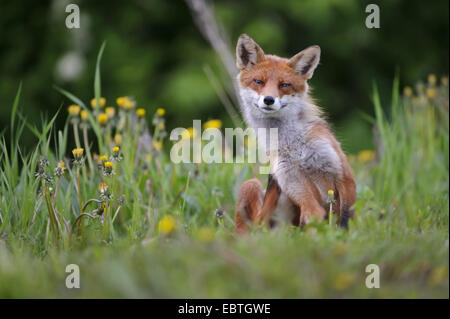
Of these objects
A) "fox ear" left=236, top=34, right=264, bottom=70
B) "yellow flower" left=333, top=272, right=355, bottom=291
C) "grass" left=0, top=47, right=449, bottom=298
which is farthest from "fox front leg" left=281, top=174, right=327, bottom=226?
"yellow flower" left=333, top=272, right=355, bottom=291

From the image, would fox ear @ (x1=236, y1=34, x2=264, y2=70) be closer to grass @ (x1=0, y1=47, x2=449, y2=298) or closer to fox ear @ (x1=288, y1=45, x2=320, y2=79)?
fox ear @ (x1=288, y1=45, x2=320, y2=79)

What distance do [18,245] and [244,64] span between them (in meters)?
1.96

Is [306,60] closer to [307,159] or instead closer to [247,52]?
[247,52]

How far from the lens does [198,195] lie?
15.7 feet

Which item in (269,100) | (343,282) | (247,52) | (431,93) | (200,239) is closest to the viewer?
(343,282)

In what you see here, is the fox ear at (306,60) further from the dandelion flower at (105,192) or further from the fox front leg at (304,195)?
the dandelion flower at (105,192)

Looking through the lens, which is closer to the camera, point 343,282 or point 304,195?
point 343,282

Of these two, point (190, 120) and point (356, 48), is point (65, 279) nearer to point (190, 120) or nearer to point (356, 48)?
point (190, 120)

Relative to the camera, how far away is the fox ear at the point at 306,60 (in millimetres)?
3549

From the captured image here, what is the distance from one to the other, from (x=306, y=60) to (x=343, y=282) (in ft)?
5.51

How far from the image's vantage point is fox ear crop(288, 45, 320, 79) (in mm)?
3549

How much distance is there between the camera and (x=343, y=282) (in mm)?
2463

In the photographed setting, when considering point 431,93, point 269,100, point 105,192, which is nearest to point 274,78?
point 269,100

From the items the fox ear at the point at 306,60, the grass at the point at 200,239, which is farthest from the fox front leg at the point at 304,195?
the fox ear at the point at 306,60
